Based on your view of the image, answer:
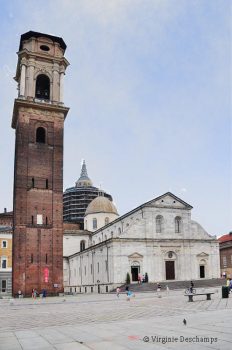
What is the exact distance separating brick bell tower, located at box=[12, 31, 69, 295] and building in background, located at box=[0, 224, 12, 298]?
18.4m

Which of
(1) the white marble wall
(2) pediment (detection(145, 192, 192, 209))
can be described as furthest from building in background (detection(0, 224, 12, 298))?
(2) pediment (detection(145, 192, 192, 209))

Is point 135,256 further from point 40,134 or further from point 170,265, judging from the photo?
point 40,134

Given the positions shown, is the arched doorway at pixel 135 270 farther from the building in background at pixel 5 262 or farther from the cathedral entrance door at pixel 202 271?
the building in background at pixel 5 262

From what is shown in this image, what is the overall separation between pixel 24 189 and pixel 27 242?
6148 mm

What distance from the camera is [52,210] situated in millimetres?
45625

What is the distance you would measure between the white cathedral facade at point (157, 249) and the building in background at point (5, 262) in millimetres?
12580

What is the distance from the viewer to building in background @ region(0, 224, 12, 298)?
5900 cm

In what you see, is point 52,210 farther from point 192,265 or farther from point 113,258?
point 192,265

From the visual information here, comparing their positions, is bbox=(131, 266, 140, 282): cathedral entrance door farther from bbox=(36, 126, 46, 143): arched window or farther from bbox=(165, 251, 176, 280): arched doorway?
bbox=(36, 126, 46, 143): arched window

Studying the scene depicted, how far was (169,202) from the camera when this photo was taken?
183 ft

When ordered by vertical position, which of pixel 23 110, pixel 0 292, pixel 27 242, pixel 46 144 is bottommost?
pixel 0 292

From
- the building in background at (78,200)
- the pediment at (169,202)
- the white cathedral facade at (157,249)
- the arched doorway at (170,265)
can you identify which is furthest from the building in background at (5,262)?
the building in background at (78,200)

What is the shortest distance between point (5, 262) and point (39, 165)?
21.6m

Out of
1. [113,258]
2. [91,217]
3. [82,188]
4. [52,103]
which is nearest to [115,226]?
[113,258]
